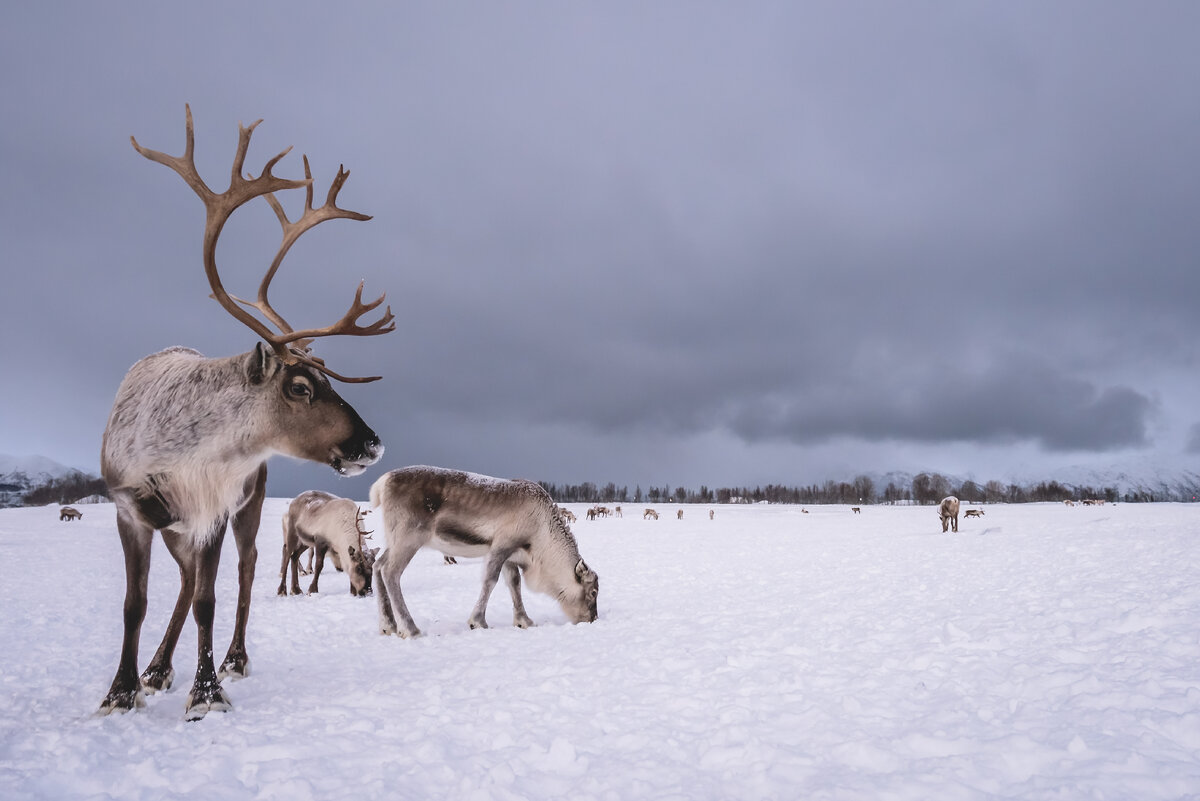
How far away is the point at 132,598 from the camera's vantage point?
423cm

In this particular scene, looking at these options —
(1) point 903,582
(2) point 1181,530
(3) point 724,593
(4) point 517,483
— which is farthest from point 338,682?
(2) point 1181,530

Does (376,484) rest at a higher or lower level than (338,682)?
higher

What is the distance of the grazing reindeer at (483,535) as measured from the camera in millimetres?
7590

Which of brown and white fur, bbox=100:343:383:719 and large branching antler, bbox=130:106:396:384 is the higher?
large branching antler, bbox=130:106:396:384

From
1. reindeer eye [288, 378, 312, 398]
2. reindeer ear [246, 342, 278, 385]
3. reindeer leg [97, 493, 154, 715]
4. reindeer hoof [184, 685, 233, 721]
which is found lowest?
reindeer hoof [184, 685, 233, 721]

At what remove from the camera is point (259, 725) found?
382cm

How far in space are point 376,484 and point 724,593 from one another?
18.1ft

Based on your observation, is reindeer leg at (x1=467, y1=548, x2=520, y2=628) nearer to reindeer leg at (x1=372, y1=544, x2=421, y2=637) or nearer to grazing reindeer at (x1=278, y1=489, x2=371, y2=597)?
reindeer leg at (x1=372, y1=544, x2=421, y2=637)

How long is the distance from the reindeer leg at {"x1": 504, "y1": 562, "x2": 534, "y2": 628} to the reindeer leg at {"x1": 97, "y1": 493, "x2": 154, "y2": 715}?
14.2 feet

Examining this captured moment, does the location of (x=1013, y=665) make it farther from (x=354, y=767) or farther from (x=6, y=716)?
(x=6, y=716)

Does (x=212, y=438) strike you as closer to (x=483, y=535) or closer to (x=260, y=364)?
(x=260, y=364)

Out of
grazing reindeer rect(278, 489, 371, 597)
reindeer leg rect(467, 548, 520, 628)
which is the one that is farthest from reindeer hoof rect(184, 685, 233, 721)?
grazing reindeer rect(278, 489, 371, 597)

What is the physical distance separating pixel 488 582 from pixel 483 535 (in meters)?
0.62

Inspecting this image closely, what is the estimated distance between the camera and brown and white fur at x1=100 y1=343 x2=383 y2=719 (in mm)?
4238
